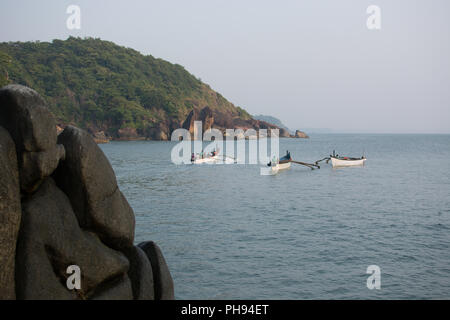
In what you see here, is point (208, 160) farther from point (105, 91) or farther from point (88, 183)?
point (105, 91)

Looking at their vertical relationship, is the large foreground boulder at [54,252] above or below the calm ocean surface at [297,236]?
above

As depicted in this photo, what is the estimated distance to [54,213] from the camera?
6.57 m

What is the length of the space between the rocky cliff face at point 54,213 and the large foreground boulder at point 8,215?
0.01 metres

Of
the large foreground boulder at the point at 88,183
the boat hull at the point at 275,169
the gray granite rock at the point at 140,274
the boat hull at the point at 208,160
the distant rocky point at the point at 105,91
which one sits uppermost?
the distant rocky point at the point at 105,91

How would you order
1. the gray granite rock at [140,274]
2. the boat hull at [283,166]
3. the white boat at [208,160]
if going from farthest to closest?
the white boat at [208,160]
the boat hull at [283,166]
the gray granite rock at [140,274]

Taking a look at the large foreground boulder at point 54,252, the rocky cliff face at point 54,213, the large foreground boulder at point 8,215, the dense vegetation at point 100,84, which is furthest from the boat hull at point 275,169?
the dense vegetation at point 100,84

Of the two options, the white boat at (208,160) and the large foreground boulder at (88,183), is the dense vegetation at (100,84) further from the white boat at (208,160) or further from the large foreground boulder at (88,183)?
the large foreground boulder at (88,183)

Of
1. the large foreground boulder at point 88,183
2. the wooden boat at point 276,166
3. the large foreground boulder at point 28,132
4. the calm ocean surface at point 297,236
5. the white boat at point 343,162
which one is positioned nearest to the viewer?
the large foreground boulder at point 28,132

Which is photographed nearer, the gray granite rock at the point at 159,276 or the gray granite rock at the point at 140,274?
the gray granite rock at the point at 140,274

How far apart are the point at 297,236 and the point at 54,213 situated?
49.3ft

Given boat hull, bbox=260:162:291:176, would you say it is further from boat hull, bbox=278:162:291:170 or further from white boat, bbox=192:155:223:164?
white boat, bbox=192:155:223:164

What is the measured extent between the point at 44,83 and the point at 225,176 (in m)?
103

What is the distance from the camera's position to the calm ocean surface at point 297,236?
1373 cm

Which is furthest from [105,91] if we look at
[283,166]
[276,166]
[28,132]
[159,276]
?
[28,132]
